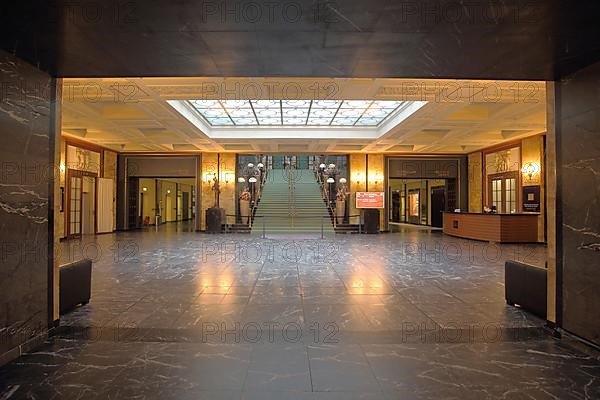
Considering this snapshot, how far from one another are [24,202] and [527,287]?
200 inches

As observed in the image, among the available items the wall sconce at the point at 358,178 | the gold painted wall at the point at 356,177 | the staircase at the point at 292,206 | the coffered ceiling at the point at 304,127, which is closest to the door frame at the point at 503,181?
the coffered ceiling at the point at 304,127

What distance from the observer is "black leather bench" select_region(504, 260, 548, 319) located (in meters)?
3.85

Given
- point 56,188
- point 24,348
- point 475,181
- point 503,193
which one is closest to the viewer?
point 24,348

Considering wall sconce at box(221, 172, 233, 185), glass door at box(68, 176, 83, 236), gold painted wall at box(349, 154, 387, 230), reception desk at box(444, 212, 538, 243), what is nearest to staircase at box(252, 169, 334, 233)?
gold painted wall at box(349, 154, 387, 230)

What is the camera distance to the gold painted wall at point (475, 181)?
15.1 metres

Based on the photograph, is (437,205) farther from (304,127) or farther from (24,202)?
(24,202)

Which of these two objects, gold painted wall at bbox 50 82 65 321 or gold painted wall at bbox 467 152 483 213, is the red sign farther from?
gold painted wall at bbox 50 82 65 321

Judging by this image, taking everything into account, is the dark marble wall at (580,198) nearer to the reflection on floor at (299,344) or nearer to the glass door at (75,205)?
the reflection on floor at (299,344)

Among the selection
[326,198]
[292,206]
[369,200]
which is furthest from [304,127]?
[326,198]

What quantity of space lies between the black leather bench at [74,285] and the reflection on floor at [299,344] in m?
0.15

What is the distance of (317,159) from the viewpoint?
22.0 meters

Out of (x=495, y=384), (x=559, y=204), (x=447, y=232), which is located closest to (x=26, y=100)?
(x=495, y=384)

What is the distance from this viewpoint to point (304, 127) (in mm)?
12492

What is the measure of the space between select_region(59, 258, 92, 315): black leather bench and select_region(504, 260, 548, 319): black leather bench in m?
5.08
